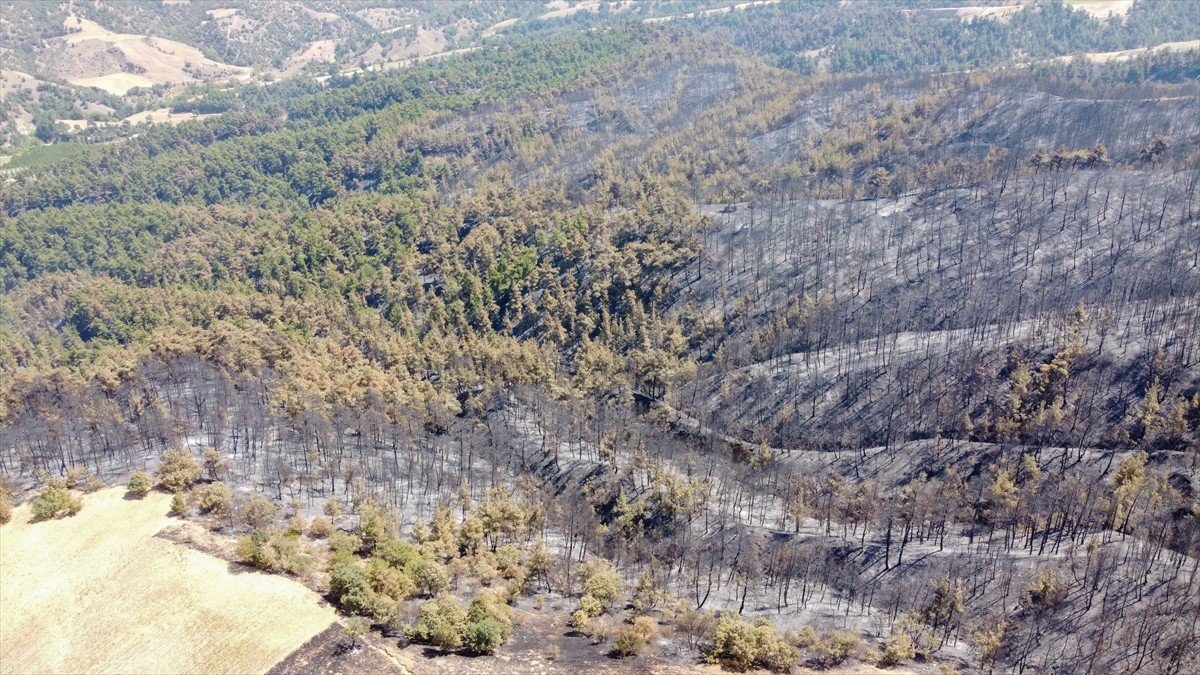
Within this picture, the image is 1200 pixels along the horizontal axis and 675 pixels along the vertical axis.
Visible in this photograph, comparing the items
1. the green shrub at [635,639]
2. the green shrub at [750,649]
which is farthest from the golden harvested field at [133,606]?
the green shrub at [750,649]

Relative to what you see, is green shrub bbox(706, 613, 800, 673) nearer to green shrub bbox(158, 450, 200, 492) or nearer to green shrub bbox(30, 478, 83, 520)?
green shrub bbox(158, 450, 200, 492)

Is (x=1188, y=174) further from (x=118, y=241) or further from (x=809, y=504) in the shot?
(x=118, y=241)

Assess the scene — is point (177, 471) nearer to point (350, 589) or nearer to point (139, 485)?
point (139, 485)

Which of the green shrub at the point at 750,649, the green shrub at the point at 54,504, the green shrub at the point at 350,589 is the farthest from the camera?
the green shrub at the point at 54,504

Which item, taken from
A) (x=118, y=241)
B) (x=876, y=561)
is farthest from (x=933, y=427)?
(x=118, y=241)

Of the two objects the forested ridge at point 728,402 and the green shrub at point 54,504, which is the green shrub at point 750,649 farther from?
the green shrub at point 54,504

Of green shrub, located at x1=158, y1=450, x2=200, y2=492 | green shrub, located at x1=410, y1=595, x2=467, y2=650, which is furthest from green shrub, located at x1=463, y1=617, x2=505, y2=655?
green shrub, located at x1=158, y1=450, x2=200, y2=492

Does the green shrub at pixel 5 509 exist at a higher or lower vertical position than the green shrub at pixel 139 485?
lower
